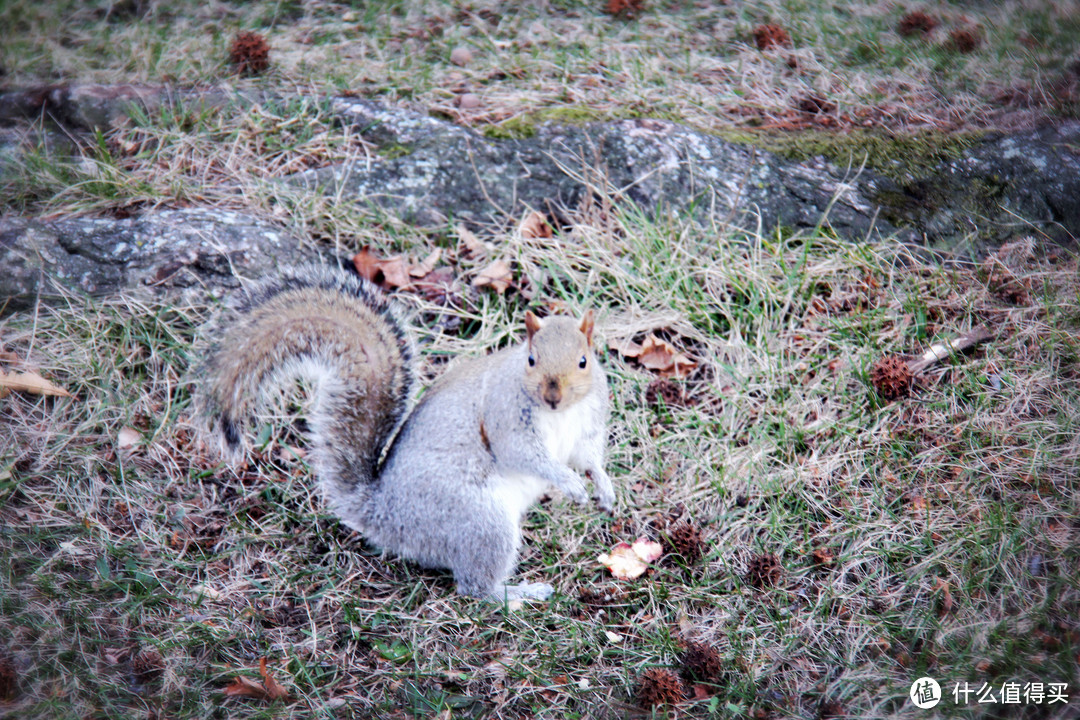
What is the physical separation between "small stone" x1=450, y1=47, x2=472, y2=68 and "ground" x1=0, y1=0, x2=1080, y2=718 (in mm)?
129

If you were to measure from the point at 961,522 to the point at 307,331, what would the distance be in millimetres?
2347

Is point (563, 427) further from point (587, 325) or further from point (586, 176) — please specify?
point (586, 176)

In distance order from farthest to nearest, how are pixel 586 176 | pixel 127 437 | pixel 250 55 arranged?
pixel 250 55
pixel 586 176
pixel 127 437

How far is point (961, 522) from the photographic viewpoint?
2459mm

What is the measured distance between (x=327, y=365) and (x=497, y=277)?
1.09 meters

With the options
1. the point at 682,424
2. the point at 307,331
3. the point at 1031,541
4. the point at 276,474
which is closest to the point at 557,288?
the point at 682,424

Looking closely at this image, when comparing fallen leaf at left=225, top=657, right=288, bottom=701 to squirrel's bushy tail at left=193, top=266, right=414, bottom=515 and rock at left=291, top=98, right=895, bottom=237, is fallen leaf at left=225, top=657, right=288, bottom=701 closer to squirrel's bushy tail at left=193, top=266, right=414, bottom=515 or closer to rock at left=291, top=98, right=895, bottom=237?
squirrel's bushy tail at left=193, top=266, right=414, bottom=515

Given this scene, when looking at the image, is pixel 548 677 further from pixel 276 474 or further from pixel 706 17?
pixel 706 17

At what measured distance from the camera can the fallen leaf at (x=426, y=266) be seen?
3.44 m

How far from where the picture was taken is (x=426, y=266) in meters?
3.46

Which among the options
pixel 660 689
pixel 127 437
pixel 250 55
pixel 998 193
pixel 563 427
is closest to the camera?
pixel 660 689

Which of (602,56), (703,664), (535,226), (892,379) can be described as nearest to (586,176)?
(535,226)

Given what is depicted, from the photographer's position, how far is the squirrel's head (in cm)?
224

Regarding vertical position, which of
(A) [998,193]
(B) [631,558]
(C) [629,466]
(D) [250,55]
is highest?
(D) [250,55]
